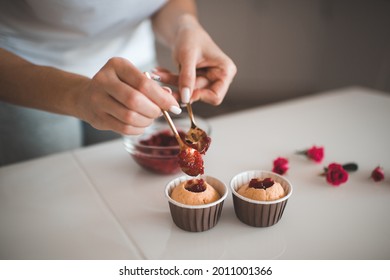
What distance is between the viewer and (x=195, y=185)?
0.71m

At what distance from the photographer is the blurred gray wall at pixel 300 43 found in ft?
8.58

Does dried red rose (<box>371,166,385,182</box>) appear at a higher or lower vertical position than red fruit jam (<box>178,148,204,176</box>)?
lower

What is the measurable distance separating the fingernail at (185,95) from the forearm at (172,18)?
0.31 metres

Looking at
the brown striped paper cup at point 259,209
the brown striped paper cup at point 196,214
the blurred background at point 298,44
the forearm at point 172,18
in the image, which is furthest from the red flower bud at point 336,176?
the blurred background at point 298,44

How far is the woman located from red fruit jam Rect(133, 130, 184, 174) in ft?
0.41

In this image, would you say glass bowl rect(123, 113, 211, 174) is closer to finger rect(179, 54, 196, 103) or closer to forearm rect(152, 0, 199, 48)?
finger rect(179, 54, 196, 103)

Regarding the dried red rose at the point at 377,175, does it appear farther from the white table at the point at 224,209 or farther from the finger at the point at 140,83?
the finger at the point at 140,83

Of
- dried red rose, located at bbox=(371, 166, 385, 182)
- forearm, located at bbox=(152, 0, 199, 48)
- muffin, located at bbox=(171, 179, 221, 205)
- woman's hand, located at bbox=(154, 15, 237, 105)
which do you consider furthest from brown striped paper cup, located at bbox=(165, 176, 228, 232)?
forearm, located at bbox=(152, 0, 199, 48)

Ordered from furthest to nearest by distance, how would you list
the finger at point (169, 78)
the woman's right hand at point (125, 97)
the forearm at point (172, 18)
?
the forearm at point (172, 18) < the finger at point (169, 78) < the woman's right hand at point (125, 97)

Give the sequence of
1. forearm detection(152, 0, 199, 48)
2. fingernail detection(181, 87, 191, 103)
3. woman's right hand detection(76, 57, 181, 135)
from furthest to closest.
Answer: forearm detection(152, 0, 199, 48)
fingernail detection(181, 87, 191, 103)
woman's right hand detection(76, 57, 181, 135)

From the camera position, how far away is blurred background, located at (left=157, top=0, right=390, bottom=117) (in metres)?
2.62

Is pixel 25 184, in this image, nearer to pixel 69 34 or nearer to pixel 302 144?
pixel 69 34
